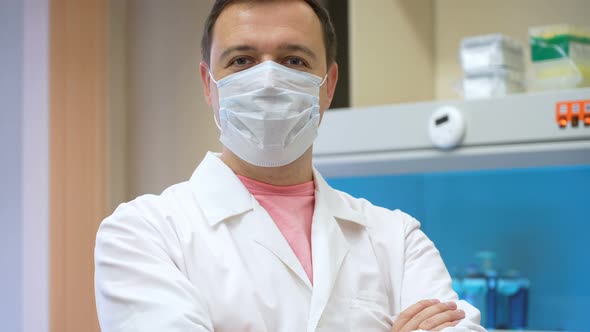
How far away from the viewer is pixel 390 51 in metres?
2.61

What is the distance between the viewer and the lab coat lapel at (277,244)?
1.34 metres

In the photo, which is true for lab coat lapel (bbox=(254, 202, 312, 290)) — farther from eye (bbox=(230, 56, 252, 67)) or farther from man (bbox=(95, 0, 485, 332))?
eye (bbox=(230, 56, 252, 67))

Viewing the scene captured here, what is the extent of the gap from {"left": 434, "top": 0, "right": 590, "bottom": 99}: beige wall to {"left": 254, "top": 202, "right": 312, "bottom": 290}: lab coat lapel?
1415 millimetres

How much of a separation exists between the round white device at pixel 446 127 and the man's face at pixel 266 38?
0.71 m

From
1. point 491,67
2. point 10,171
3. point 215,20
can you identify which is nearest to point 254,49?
point 215,20

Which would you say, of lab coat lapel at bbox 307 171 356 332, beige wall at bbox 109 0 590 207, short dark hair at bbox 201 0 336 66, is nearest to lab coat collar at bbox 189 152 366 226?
lab coat lapel at bbox 307 171 356 332

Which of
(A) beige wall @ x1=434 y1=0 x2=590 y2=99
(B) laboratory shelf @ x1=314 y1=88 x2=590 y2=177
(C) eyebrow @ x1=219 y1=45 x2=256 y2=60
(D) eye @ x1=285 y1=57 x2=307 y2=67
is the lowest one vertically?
(B) laboratory shelf @ x1=314 y1=88 x2=590 y2=177

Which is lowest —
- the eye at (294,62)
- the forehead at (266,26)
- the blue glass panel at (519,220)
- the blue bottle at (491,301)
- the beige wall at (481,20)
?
the blue bottle at (491,301)

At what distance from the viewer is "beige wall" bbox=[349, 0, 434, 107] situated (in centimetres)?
252

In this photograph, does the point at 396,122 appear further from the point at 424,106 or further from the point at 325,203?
the point at 325,203

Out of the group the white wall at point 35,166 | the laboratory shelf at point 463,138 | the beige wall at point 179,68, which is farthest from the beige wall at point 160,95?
the laboratory shelf at point 463,138

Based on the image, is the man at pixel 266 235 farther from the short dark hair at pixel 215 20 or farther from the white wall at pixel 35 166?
the white wall at pixel 35 166

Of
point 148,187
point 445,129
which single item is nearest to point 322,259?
point 445,129

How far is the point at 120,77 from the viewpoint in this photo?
3115 millimetres
